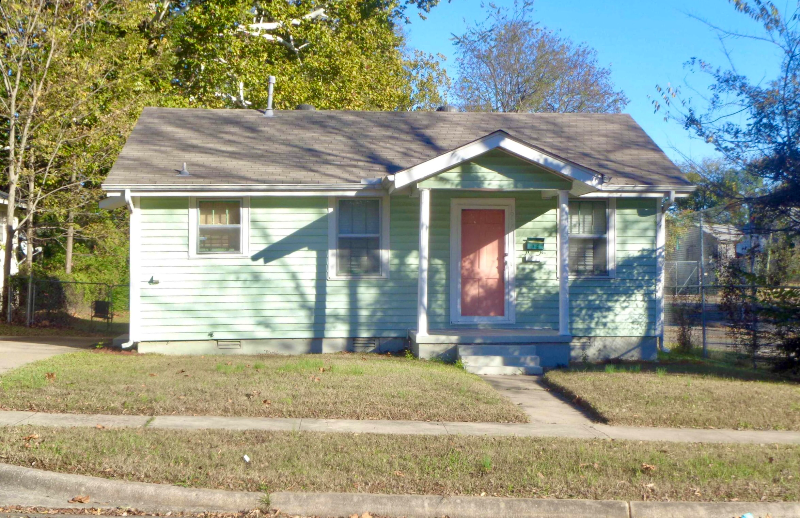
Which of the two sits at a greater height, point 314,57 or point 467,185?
point 314,57

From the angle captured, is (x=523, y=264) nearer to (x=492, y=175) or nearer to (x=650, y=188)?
(x=492, y=175)

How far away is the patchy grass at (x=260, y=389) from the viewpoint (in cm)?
798

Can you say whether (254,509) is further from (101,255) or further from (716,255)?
(101,255)

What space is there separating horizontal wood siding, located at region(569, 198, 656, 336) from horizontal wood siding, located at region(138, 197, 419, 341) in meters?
3.04

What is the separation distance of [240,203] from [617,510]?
8.92m

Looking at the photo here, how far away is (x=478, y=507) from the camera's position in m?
5.35

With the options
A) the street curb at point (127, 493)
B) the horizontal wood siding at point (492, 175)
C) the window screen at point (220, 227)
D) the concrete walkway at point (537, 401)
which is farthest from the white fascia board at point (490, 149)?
the street curb at point (127, 493)

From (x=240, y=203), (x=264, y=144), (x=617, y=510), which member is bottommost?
(x=617, y=510)

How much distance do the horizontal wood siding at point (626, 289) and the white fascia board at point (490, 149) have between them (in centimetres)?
195

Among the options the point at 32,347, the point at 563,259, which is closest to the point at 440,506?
the point at 563,259

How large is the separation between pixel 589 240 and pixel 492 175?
8.50 ft

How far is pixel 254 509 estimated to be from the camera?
5309 mm

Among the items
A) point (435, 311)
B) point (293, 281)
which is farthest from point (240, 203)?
point (435, 311)

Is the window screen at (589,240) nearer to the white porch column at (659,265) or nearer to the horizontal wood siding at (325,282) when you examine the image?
the horizontal wood siding at (325,282)
